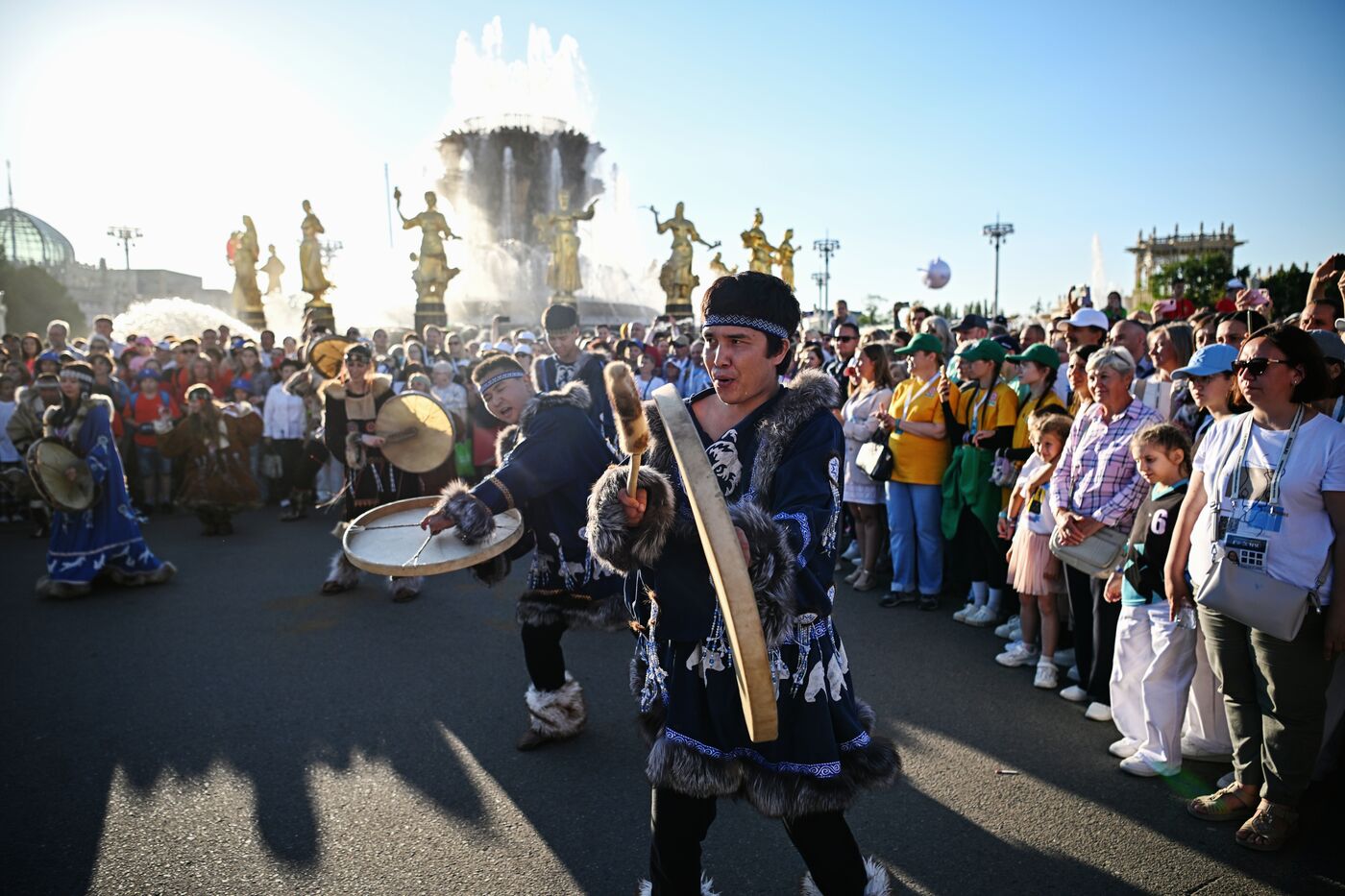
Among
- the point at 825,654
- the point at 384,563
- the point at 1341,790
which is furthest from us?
the point at 1341,790

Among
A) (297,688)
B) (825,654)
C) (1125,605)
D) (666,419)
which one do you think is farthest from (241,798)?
(1125,605)

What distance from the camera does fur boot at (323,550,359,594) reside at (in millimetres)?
7031

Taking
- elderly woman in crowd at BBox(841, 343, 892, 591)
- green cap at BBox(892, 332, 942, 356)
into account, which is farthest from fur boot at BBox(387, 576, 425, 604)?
green cap at BBox(892, 332, 942, 356)

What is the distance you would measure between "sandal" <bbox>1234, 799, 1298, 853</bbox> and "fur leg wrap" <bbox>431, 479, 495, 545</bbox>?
3403 millimetres

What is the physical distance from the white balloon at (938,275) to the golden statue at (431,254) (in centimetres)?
1452

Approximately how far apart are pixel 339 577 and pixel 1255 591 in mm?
6669

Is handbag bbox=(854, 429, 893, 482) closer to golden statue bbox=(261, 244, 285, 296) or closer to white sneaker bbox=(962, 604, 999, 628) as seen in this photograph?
white sneaker bbox=(962, 604, 999, 628)

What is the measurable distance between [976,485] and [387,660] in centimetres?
452

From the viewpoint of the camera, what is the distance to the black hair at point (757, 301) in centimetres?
213

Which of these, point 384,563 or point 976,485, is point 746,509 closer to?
point 384,563

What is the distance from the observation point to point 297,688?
5066mm

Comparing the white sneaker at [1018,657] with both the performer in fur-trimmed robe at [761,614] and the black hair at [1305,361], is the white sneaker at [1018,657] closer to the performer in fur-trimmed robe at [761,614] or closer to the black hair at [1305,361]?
the black hair at [1305,361]

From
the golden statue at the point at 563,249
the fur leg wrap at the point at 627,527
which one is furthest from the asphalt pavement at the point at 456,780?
the golden statue at the point at 563,249

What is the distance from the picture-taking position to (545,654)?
13.5ft
